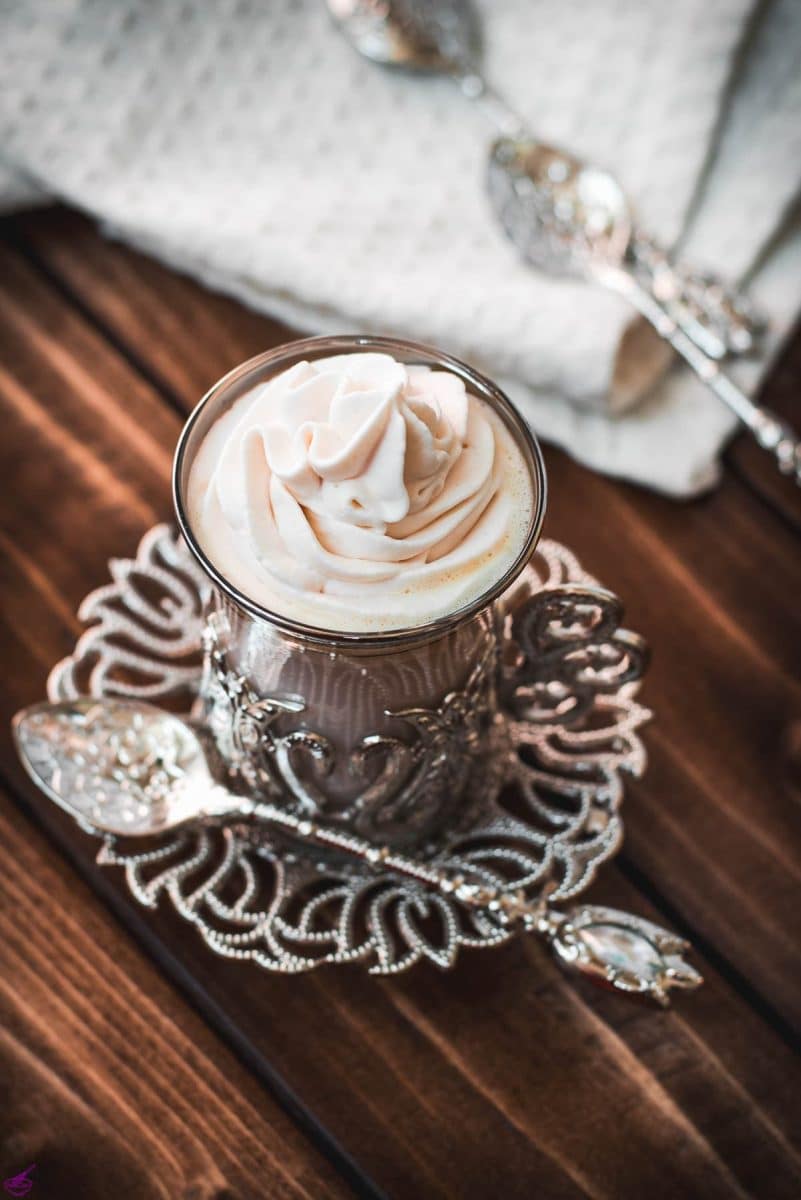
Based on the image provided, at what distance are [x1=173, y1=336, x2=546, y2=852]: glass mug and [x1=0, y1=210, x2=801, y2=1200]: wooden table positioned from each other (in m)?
0.08

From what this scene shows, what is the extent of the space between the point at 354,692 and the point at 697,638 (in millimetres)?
263

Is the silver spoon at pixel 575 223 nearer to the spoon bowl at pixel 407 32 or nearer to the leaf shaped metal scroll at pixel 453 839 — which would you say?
the spoon bowl at pixel 407 32

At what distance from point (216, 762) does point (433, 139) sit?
0.49m

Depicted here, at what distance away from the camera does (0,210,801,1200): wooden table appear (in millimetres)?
457

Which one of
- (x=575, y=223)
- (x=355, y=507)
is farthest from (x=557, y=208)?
(x=355, y=507)

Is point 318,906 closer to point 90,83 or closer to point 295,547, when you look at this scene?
point 295,547

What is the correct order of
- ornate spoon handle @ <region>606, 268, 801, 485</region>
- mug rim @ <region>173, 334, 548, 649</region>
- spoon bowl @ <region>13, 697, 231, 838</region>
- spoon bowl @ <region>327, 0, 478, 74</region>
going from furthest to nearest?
spoon bowl @ <region>327, 0, 478, 74</region>, ornate spoon handle @ <region>606, 268, 801, 485</region>, spoon bowl @ <region>13, 697, 231, 838</region>, mug rim @ <region>173, 334, 548, 649</region>

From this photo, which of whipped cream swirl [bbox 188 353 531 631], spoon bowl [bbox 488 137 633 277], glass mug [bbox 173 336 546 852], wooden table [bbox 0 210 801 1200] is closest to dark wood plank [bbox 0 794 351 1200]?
wooden table [bbox 0 210 801 1200]

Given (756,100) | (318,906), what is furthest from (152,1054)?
(756,100)

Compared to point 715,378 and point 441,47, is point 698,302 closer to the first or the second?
point 715,378

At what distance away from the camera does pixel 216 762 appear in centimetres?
52

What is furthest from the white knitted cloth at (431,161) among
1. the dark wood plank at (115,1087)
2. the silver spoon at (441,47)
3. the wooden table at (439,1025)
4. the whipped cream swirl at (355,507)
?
the dark wood plank at (115,1087)

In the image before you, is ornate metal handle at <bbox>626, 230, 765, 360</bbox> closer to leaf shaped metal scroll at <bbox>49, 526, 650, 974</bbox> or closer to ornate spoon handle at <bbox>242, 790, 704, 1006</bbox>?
leaf shaped metal scroll at <bbox>49, 526, 650, 974</bbox>

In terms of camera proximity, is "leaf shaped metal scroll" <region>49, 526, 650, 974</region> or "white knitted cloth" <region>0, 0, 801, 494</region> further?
"white knitted cloth" <region>0, 0, 801, 494</region>
